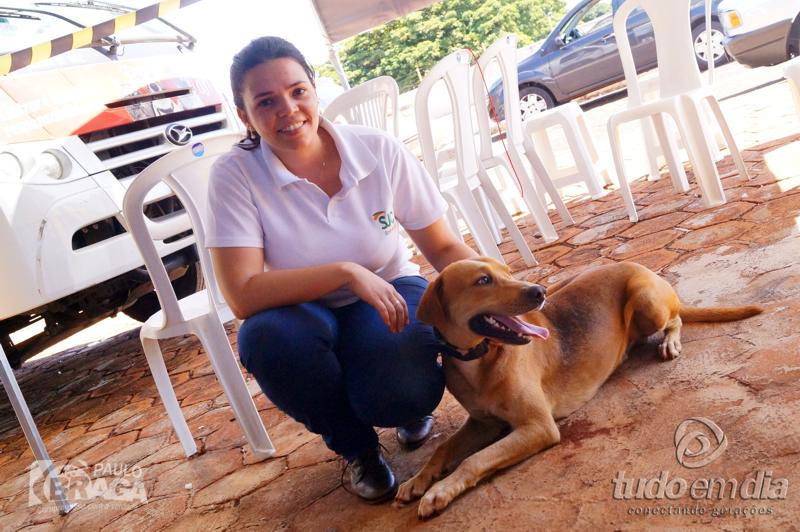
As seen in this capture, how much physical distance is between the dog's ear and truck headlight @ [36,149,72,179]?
3.18 m

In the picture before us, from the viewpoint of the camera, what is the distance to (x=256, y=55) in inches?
87.8

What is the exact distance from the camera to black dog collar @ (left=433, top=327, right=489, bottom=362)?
2.20m

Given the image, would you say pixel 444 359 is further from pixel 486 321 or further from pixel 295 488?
pixel 295 488

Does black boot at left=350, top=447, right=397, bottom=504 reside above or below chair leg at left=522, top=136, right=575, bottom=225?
below

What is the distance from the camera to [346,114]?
4.64 m

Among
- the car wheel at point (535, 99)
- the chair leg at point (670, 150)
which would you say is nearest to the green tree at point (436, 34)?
the car wheel at point (535, 99)

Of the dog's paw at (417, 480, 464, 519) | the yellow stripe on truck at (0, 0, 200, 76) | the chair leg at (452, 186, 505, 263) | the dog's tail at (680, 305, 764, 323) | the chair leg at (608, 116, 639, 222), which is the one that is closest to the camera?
the dog's paw at (417, 480, 464, 519)

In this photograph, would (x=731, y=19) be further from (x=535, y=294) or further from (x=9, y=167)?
(x=9, y=167)

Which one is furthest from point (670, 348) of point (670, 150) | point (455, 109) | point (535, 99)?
point (535, 99)

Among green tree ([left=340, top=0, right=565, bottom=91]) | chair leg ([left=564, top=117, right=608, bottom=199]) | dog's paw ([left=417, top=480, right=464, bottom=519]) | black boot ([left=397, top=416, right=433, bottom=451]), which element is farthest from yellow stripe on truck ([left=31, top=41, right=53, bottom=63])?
green tree ([left=340, top=0, right=565, bottom=91])

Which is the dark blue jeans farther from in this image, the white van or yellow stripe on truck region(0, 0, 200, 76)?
the white van

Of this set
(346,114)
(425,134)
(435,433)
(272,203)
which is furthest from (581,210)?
(272,203)

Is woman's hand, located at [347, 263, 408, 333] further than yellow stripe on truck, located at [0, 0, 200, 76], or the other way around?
yellow stripe on truck, located at [0, 0, 200, 76]

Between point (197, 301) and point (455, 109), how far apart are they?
2.12 m
